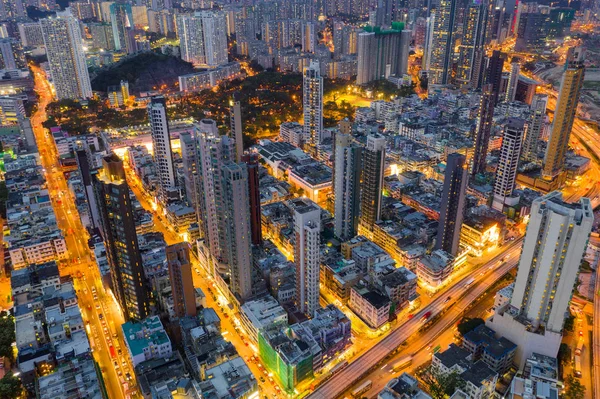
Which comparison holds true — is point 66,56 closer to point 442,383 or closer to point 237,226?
point 237,226

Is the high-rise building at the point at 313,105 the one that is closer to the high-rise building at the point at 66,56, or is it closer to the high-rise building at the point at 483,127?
the high-rise building at the point at 483,127

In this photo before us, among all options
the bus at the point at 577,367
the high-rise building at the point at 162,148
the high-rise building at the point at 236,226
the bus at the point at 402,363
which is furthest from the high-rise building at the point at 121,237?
the bus at the point at 577,367

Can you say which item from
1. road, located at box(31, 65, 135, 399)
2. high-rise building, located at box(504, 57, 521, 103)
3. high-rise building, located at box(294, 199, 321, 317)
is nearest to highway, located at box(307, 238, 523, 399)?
high-rise building, located at box(294, 199, 321, 317)

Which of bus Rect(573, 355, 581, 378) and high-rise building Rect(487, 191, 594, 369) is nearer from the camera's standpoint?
high-rise building Rect(487, 191, 594, 369)

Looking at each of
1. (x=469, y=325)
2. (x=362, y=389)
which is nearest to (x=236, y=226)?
(x=362, y=389)

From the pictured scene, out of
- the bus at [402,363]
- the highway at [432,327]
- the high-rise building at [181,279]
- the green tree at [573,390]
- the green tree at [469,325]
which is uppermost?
the high-rise building at [181,279]

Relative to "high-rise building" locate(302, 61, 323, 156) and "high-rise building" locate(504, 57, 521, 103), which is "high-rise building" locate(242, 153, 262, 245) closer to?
"high-rise building" locate(302, 61, 323, 156)
